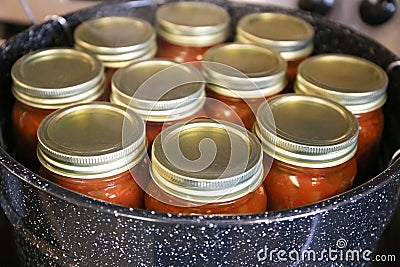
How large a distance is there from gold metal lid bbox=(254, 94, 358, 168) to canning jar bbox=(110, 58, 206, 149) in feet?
0.26

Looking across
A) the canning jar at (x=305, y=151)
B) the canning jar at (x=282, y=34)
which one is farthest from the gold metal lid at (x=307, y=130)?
the canning jar at (x=282, y=34)

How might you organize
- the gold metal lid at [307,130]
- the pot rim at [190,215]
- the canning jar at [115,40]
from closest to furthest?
the pot rim at [190,215] → the gold metal lid at [307,130] → the canning jar at [115,40]

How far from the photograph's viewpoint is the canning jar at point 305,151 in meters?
0.57

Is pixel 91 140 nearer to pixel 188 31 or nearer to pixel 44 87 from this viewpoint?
pixel 44 87

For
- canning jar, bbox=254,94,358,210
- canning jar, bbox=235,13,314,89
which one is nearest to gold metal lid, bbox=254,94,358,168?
canning jar, bbox=254,94,358,210

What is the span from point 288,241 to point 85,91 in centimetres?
30

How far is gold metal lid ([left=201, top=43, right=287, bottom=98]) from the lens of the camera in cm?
67

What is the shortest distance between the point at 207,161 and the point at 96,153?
104 millimetres

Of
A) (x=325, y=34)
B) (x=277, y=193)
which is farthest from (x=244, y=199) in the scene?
(x=325, y=34)

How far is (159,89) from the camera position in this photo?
Result: 25.9 inches

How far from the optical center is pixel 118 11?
2.74ft

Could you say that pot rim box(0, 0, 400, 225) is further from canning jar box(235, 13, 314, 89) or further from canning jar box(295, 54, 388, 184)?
canning jar box(235, 13, 314, 89)

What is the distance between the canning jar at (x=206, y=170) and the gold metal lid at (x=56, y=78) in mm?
138

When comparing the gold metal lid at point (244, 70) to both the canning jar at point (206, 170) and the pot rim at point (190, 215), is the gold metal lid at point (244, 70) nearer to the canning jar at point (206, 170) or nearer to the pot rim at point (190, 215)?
the canning jar at point (206, 170)
